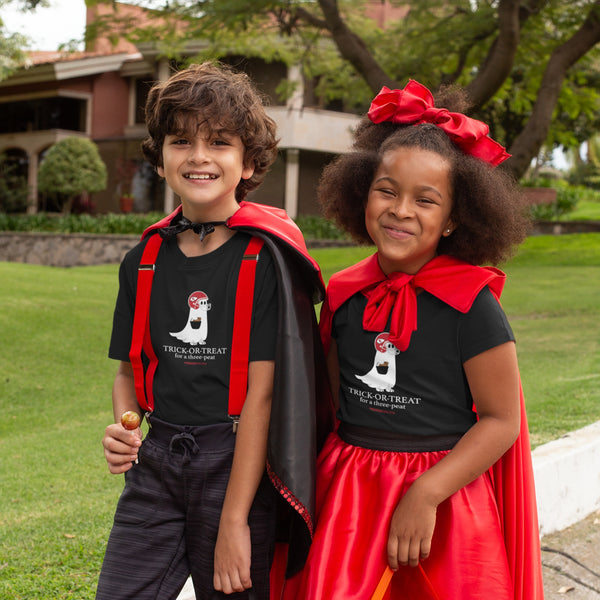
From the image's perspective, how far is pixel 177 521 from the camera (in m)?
1.95

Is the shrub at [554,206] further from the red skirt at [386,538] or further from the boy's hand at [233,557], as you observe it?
the boy's hand at [233,557]

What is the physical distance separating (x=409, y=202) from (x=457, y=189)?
0.45ft

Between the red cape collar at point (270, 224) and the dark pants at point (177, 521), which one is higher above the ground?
the red cape collar at point (270, 224)

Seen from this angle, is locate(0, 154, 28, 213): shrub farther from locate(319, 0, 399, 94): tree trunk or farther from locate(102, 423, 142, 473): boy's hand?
locate(102, 423, 142, 473): boy's hand

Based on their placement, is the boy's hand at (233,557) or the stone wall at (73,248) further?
the stone wall at (73,248)

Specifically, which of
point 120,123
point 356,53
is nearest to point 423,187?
point 356,53

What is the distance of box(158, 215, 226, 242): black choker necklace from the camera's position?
1.96 m

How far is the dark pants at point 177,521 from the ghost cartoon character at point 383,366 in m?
0.37

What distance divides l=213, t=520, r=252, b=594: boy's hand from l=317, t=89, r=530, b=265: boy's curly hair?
888mm

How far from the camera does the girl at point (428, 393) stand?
1840 mm

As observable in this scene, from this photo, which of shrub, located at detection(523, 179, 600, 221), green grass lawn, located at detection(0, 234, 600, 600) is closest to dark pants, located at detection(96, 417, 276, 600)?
green grass lawn, located at detection(0, 234, 600, 600)

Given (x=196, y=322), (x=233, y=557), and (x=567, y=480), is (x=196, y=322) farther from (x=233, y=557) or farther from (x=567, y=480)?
(x=567, y=480)

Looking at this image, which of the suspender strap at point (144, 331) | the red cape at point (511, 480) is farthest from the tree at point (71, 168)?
the red cape at point (511, 480)

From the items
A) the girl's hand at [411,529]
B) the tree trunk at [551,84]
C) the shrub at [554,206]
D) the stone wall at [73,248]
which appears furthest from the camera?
the shrub at [554,206]
